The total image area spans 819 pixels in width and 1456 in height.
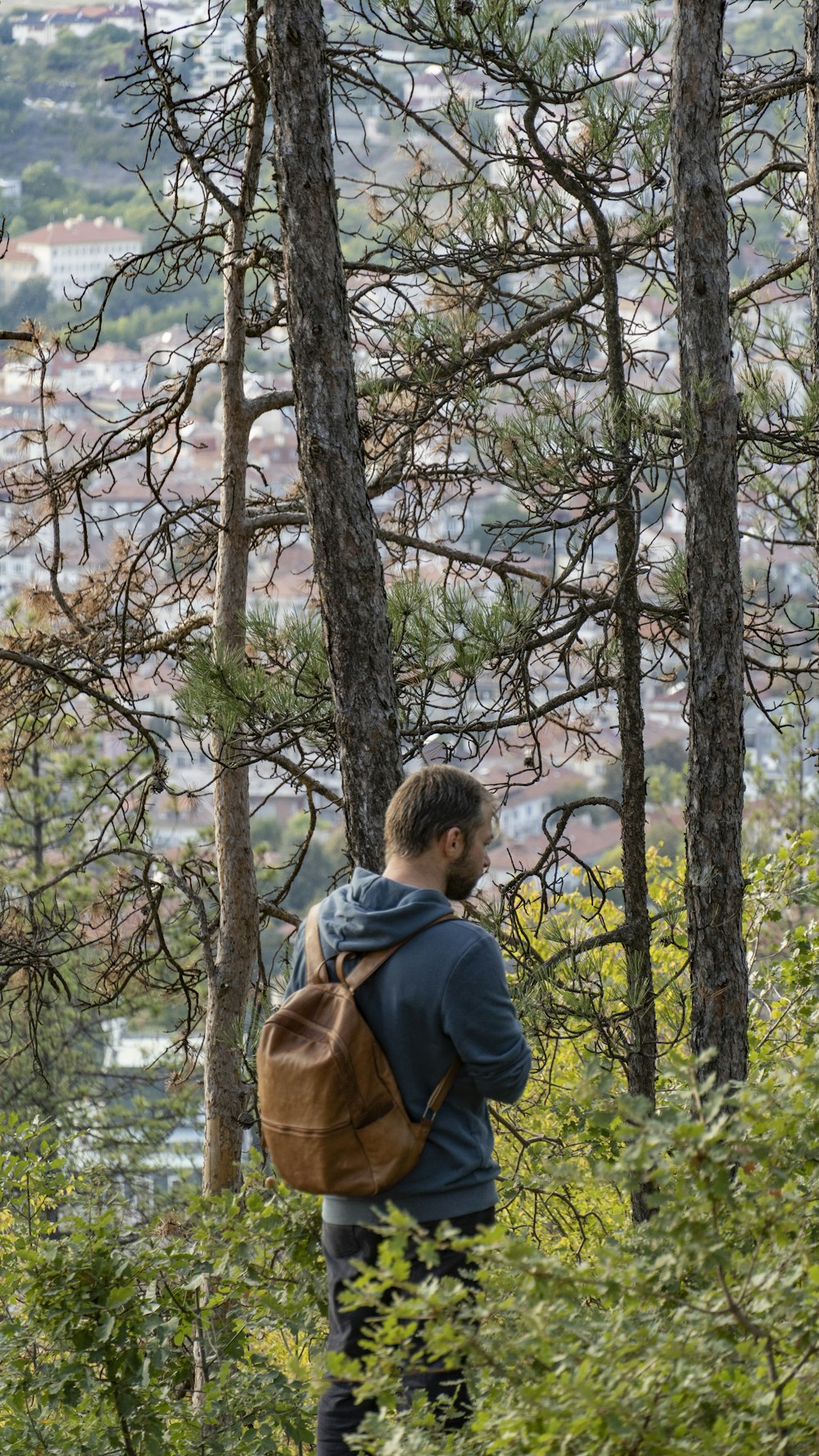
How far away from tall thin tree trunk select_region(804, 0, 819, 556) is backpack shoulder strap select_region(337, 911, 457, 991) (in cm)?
310

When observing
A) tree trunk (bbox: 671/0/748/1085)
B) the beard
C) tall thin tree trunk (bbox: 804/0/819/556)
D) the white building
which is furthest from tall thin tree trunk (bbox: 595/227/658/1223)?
the white building

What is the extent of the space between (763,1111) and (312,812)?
180 inches

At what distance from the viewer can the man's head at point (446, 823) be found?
2.23 metres

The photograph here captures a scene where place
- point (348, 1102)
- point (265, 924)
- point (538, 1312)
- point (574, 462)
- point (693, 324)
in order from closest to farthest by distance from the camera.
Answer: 1. point (538, 1312)
2. point (348, 1102)
3. point (574, 462)
4. point (693, 324)
5. point (265, 924)

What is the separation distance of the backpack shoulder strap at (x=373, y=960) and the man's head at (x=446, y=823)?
0.11 m

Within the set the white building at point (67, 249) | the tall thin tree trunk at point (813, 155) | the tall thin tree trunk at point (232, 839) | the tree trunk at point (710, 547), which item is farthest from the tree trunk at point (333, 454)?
the white building at point (67, 249)

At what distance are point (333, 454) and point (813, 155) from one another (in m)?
2.51

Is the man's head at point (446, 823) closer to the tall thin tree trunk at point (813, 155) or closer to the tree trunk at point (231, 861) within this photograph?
the tall thin tree trunk at point (813, 155)

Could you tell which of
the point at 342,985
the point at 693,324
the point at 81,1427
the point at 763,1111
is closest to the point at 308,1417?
the point at 81,1427

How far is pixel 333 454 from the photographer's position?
3430 mm

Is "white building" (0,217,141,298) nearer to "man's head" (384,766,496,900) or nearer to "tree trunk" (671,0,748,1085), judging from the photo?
"tree trunk" (671,0,748,1085)

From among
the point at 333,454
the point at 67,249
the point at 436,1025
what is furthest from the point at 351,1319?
the point at 67,249

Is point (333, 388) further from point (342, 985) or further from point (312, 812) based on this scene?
point (312, 812)

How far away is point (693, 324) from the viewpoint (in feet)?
13.8
